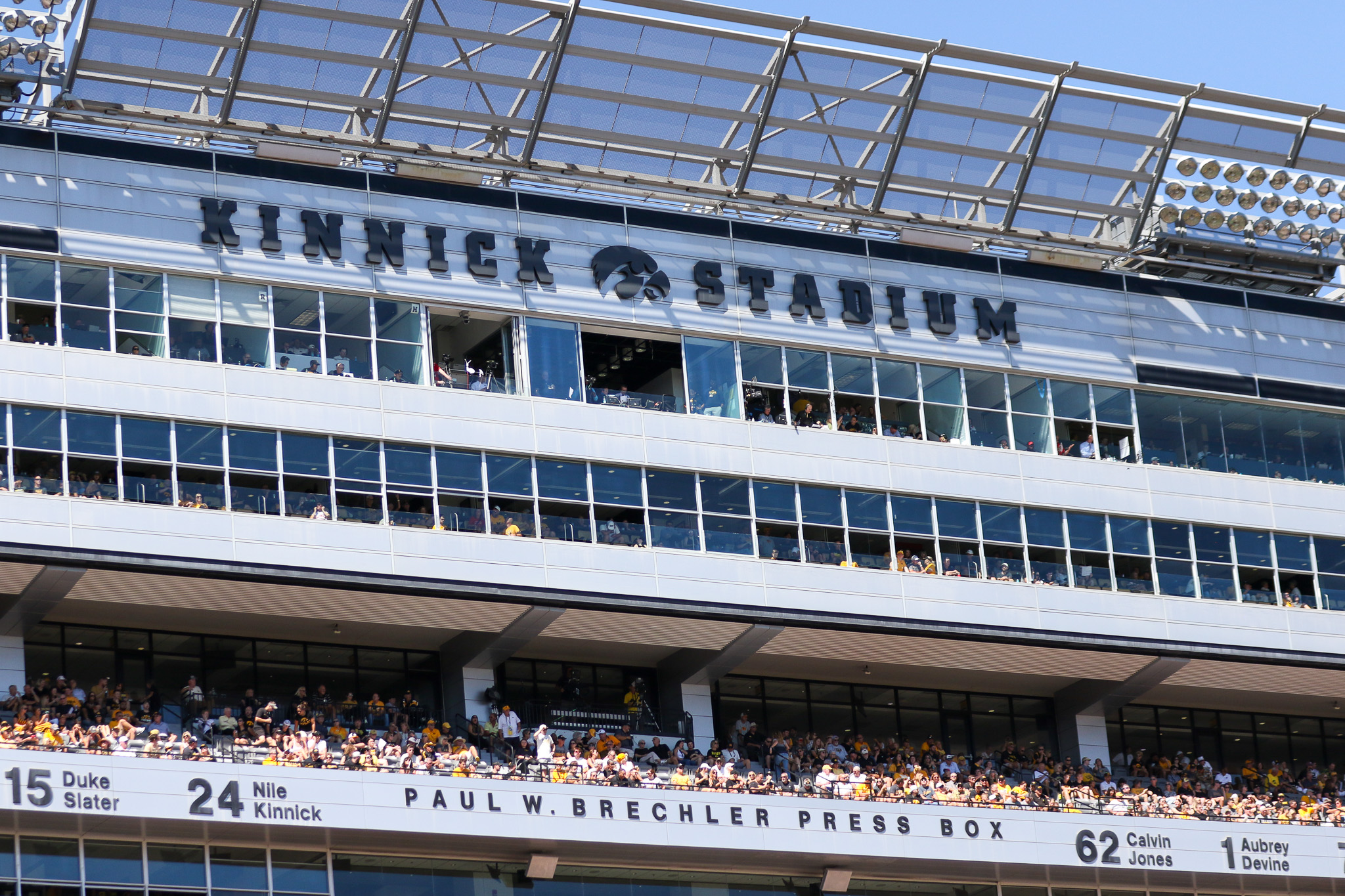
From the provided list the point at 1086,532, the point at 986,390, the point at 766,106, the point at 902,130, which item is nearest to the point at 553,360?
the point at 766,106

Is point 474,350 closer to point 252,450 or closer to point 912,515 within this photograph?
point 252,450

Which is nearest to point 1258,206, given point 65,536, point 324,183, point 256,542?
point 324,183

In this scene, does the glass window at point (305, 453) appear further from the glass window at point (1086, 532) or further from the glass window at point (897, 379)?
the glass window at point (1086, 532)

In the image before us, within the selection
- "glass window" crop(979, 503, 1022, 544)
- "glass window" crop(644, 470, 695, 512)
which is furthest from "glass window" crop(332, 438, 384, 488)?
"glass window" crop(979, 503, 1022, 544)

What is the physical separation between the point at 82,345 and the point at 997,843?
63.8 ft

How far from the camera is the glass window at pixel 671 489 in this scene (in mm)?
41562

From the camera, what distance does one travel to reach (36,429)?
120 ft

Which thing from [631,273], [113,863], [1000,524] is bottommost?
[113,863]

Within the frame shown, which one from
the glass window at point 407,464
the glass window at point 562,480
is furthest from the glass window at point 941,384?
the glass window at point 407,464

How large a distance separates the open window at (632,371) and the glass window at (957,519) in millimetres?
6015

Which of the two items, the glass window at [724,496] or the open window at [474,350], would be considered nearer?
the open window at [474,350]

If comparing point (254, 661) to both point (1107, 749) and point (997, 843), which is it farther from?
point (1107, 749)

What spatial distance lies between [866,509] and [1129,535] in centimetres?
637

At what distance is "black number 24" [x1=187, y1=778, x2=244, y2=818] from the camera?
1326 inches
